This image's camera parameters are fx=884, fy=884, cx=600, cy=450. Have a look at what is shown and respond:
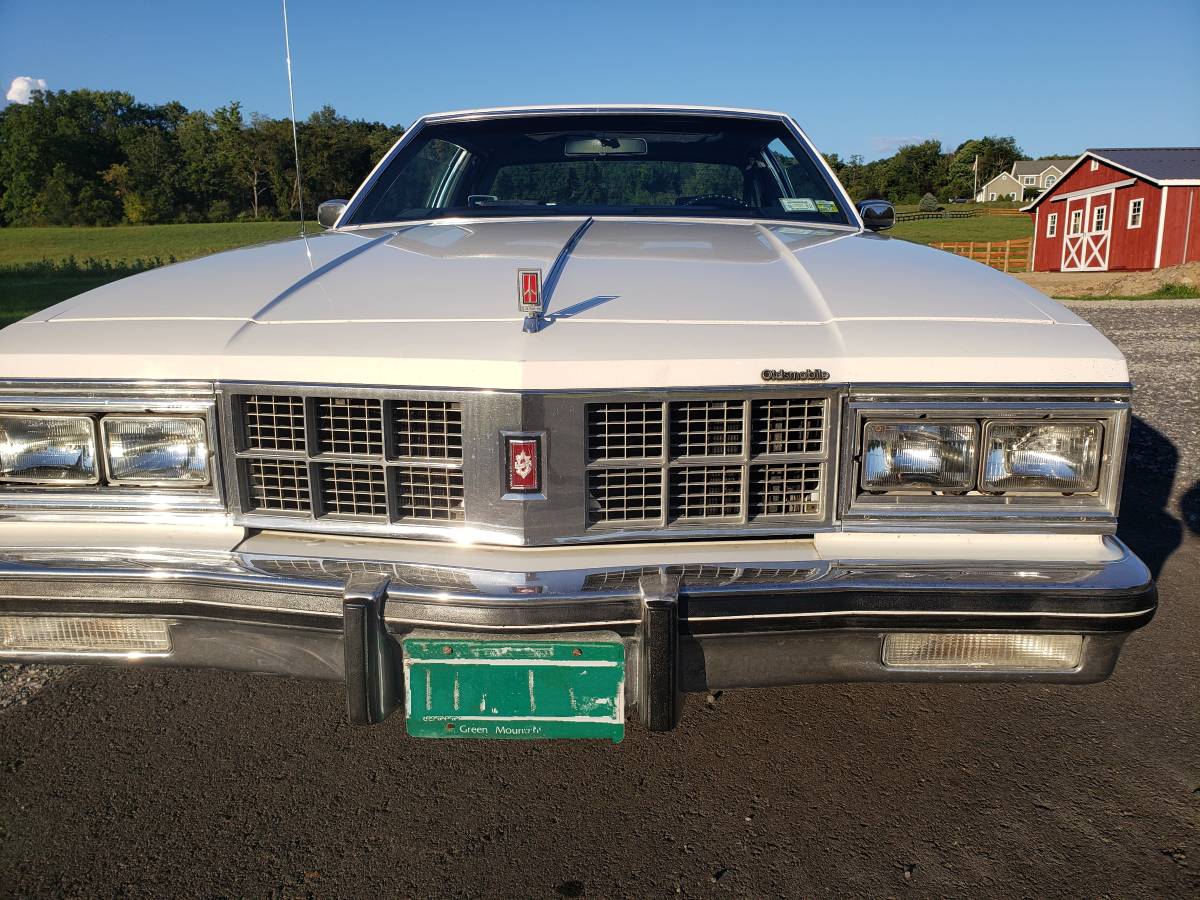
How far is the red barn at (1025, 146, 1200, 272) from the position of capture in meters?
25.7

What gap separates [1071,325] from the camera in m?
1.93

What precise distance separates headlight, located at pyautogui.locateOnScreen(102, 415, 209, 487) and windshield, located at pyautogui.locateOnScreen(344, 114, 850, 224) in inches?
62.5

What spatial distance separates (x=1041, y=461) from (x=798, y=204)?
1.71 meters

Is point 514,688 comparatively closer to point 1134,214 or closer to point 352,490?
point 352,490

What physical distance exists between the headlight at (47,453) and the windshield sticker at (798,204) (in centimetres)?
242

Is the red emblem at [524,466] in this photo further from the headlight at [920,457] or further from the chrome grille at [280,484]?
the headlight at [920,457]

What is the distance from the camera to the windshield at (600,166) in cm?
339

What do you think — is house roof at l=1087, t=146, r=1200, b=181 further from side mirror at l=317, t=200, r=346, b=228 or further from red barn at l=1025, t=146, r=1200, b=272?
side mirror at l=317, t=200, r=346, b=228

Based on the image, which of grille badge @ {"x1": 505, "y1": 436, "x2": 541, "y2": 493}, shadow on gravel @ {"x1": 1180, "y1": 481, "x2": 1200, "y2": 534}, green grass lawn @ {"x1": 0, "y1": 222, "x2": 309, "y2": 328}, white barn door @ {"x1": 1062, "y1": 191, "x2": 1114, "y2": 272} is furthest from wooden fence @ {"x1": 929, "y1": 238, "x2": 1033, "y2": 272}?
grille badge @ {"x1": 505, "y1": 436, "x2": 541, "y2": 493}

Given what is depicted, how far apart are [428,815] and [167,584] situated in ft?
2.58

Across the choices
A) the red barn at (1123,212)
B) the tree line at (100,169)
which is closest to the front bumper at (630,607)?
the red barn at (1123,212)

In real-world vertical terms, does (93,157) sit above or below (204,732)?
above

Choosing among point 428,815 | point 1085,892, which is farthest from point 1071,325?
point 428,815

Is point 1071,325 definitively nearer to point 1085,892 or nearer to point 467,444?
point 1085,892
